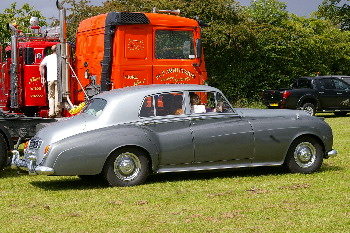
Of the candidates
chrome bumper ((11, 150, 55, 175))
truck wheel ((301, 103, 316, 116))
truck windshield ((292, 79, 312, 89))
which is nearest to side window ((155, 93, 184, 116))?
chrome bumper ((11, 150, 55, 175))

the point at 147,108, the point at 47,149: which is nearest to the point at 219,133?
the point at 147,108

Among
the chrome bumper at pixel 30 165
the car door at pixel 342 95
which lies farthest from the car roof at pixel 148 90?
the car door at pixel 342 95

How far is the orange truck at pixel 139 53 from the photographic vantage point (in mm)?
14430

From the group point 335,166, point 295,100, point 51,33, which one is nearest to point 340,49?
point 295,100

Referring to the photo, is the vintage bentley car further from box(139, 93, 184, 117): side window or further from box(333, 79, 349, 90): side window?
box(333, 79, 349, 90): side window

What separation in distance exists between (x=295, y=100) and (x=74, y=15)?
1197 cm

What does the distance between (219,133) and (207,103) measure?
1.78 feet

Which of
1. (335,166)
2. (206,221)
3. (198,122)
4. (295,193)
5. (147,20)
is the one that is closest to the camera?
(206,221)

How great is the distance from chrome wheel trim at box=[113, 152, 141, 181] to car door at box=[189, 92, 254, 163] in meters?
0.95

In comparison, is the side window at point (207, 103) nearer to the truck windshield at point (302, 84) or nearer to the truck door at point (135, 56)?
the truck door at point (135, 56)

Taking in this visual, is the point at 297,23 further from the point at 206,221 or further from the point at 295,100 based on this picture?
the point at 206,221

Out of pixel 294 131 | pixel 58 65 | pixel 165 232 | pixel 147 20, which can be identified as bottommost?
pixel 165 232

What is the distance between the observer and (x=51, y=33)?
1720 cm

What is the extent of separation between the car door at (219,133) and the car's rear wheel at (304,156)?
2.36ft
